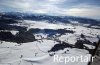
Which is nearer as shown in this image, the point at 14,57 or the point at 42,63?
the point at 42,63

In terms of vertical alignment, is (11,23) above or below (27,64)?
above

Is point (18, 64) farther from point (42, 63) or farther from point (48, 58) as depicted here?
point (48, 58)

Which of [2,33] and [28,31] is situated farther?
[28,31]

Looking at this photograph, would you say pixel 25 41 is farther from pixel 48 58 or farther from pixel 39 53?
pixel 48 58

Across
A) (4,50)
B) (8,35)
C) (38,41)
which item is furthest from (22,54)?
(8,35)

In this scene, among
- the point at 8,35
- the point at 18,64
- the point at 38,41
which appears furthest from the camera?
the point at 8,35

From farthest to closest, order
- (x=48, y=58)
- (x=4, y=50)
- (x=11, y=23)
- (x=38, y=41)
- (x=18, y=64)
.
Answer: (x=11, y=23)
(x=38, y=41)
(x=4, y=50)
(x=48, y=58)
(x=18, y=64)

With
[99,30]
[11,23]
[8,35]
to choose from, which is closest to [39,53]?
[8,35]

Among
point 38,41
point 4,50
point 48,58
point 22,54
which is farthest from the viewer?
point 38,41

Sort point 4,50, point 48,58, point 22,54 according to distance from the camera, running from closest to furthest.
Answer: point 48,58
point 22,54
point 4,50
